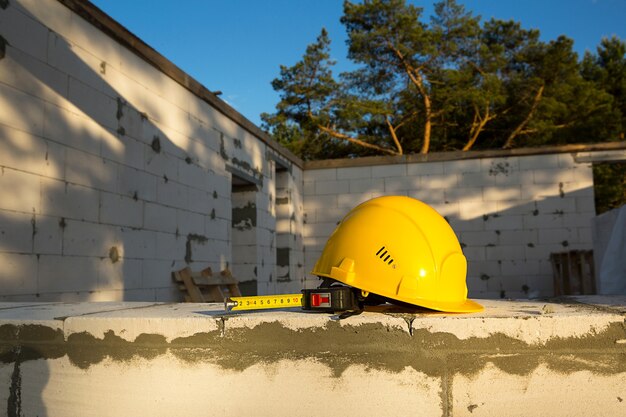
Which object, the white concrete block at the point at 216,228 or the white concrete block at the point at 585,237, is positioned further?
the white concrete block at the point at 585,237

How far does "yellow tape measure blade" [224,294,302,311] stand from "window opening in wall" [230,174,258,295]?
633 centimetres

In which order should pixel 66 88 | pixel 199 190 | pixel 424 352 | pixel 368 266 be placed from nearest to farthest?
pixel 424 352, pixel 368 266, pixel 66 88, pixel 199 190

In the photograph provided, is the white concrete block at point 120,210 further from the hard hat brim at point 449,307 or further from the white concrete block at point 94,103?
the hard hat brim at point 449,307

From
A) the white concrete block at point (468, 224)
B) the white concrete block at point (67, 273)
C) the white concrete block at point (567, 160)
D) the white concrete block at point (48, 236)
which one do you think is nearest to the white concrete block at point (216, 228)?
the white concrete block at point (67, 273)

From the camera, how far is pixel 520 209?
10.0 meters

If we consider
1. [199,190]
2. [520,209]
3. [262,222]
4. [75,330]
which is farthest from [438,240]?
[520,209]

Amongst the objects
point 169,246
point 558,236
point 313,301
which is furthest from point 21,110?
point 558,236

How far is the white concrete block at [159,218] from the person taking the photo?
5.74 meters

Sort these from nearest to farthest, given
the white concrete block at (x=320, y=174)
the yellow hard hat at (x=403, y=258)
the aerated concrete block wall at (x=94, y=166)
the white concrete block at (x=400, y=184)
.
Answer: the yellow hard hat at (x=403, y=258)
the aerated concrete block wall at (x=94, y=166)
the white concrete block at (x=400, y=184)
the white concrete block at (x=320, y=174)

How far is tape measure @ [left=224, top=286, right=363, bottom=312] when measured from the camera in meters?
1.90

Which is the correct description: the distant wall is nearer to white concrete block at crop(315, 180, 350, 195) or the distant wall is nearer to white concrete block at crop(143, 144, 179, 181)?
white concrete block at crop(315, 180, 350, 195)

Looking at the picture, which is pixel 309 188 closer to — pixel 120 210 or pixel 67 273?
pixel 120 210

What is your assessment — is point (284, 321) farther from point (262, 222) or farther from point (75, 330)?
point (262, 222)

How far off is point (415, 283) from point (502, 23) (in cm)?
2027
